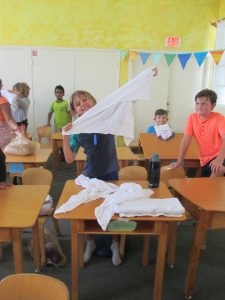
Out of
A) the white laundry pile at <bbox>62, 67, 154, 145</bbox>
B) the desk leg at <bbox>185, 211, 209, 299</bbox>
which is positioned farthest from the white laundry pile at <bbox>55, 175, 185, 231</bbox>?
the white laundry pile at <bbox>62, 67, 154, 145</bbox>

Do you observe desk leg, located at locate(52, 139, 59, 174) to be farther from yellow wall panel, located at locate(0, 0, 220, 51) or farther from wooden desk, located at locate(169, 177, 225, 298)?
wooden desk, located at locate(169, 177, 225, 298)

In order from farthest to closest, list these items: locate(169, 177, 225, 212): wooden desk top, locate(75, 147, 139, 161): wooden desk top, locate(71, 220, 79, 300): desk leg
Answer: locate(75, 147, 139, 161): wooden desk top
locate(169, 177, 225, 212): wooden desk top
locate(71, 220, 79, 300): desk leg

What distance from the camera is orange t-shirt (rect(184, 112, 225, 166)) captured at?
9.02 feet

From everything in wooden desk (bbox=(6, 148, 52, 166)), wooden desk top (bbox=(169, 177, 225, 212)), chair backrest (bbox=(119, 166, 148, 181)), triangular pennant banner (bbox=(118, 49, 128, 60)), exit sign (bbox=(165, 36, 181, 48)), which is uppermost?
exit sign (bbox=(165, 36, 181, 48))

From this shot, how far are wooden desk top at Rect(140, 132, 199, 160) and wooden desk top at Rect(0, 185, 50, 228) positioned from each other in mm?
1961

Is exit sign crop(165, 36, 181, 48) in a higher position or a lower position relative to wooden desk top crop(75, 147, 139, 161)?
higher

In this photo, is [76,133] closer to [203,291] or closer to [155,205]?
[155,205]

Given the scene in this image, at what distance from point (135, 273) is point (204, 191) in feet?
3.13

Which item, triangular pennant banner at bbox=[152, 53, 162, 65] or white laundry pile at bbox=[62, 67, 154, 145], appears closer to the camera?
white laundry pile at bbox=[62, 67, 154, 145]

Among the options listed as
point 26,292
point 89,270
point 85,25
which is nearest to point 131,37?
point 85,25

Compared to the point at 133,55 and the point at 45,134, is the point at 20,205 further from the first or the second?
the point at 133,55

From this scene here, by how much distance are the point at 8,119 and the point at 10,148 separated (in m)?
0.35

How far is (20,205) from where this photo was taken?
1.92m

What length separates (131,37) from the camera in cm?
634
